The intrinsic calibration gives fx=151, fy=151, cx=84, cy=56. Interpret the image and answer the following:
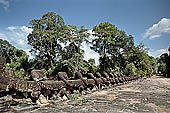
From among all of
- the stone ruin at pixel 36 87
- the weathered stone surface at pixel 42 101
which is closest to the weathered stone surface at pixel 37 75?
the stone ruin at pixel 36 87

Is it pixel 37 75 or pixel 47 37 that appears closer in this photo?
pixel 37 75

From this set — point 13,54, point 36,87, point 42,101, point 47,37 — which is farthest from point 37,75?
point 13,54

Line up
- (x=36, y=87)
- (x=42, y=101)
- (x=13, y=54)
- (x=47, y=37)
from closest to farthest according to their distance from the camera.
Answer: (x=36, y=87) → (x=42, y=101) → (x=47, y=37) → (x=13, y=54)

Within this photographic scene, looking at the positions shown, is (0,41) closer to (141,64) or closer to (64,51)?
(64,51)

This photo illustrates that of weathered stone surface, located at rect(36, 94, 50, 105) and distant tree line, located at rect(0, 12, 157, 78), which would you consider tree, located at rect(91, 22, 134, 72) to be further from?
weathered stone surface, located at rect(36, 94, 50, 105)

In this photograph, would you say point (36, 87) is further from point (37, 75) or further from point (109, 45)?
point (109, 45)

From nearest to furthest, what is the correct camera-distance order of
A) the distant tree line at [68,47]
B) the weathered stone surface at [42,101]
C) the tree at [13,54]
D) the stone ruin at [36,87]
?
the stone ruin at [36,87] → the weathered stone surface at [42,101] → the distant tree line at [68,47] → the tree at [13,54]

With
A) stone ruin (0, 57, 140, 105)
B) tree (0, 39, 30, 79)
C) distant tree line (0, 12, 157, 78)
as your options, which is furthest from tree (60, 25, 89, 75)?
stone ruin (0, 57, 140, 105)

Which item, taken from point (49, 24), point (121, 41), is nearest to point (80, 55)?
point (49, 24)

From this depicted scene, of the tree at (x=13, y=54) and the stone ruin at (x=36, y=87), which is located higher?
the tree at (x=13, y=54)

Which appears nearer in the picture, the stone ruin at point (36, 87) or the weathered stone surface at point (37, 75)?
the stone ruin at point (36, 87)

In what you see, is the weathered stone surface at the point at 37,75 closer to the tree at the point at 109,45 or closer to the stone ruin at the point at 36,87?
the stone ruin at the point at 36,87

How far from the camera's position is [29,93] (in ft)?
6.19

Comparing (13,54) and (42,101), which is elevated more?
(13,54)
